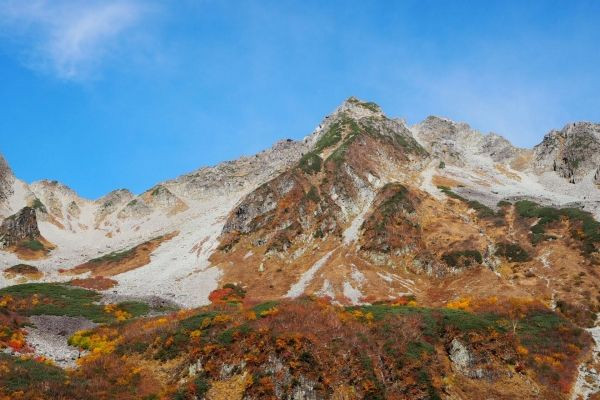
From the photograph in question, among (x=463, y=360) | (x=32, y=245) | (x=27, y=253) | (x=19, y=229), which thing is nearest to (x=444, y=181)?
(x=463, y=360)

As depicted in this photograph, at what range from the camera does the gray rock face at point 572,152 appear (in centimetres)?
15688

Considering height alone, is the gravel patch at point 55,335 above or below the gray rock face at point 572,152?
below

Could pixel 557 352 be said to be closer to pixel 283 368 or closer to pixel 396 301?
pixel 283 368

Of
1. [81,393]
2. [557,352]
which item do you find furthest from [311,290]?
[81,393]

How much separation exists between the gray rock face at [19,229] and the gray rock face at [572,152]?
→ 17935 cm

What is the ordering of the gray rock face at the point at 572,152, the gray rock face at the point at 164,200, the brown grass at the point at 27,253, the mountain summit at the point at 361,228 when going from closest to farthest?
1. the mountain summit at the point at 361,228
2. the brown grass at the point at 27,253
3. the gray rock face at the point at 572,152
4. the gray rock face at the point at 164,200

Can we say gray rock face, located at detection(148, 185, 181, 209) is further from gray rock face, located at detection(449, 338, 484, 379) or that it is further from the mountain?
gray rock face, located at detection(449, 338, 484, 379)

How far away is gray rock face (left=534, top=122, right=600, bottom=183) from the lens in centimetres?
15688

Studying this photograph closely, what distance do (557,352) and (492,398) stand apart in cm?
902

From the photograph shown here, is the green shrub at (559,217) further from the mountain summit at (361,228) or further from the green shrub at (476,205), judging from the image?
the green shrub at (476,205)

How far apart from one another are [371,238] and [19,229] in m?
114

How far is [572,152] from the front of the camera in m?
165

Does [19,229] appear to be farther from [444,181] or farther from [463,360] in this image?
[463,360]

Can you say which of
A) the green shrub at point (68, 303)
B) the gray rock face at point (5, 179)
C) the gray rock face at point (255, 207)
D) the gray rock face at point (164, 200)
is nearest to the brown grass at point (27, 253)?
the gray rock face at point (5, 179)
